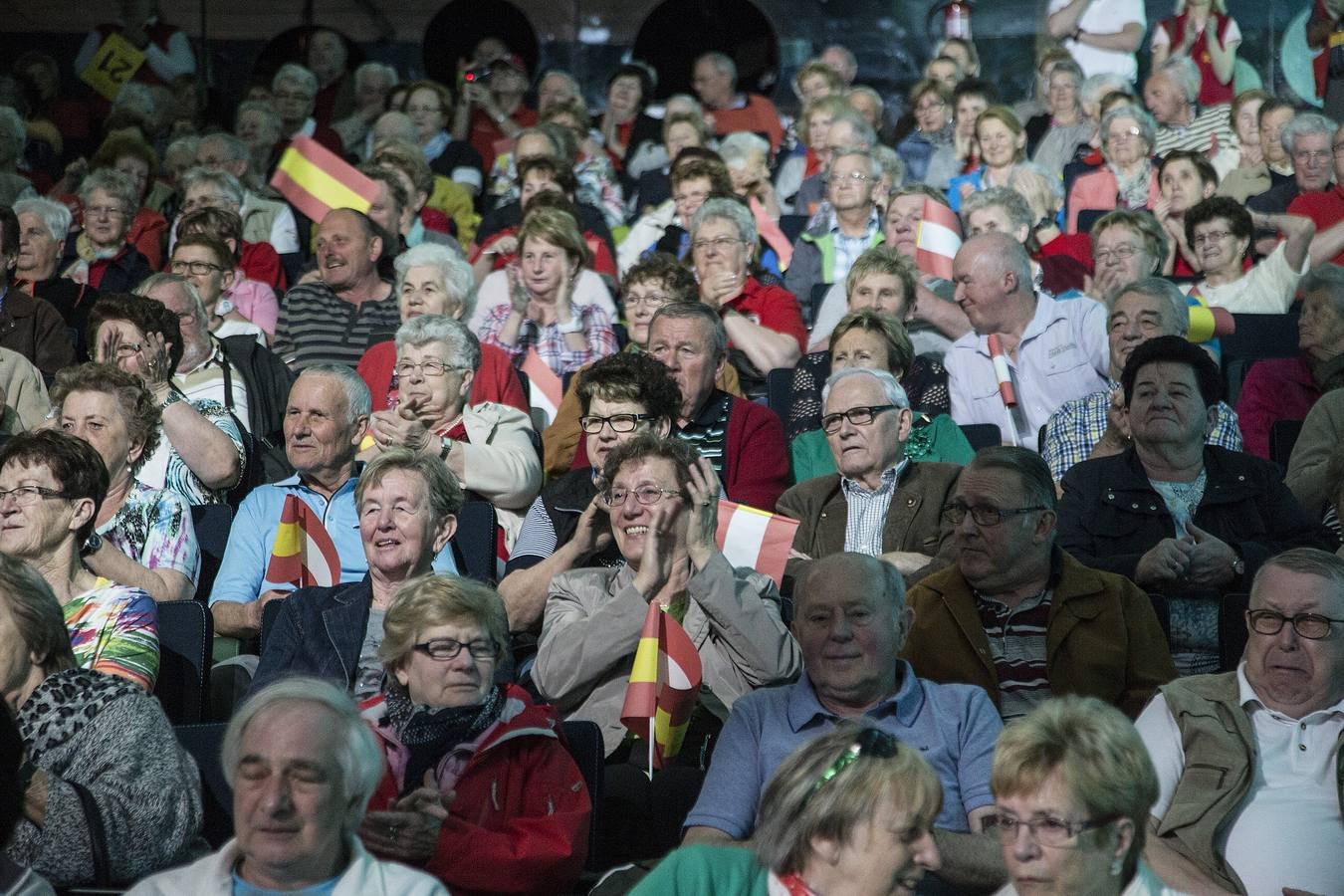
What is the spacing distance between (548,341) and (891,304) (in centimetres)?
129

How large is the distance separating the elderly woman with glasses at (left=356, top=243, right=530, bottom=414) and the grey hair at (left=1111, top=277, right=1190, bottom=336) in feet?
6.56

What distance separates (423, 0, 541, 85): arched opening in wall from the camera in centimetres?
1238

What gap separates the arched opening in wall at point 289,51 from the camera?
1202cm

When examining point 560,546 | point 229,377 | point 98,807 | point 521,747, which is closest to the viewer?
point 98,807

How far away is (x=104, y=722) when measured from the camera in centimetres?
314

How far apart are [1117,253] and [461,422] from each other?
2.94 meters

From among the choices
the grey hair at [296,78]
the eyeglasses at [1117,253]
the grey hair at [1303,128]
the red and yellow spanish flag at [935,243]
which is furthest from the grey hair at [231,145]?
the grey hair at [1303,128]

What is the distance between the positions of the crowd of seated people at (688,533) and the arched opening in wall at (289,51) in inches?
126

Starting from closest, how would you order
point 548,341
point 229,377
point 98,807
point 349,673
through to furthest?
point 98,807 < point 349,673 < point 229,377 < point 548,341

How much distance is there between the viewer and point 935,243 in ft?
23.6

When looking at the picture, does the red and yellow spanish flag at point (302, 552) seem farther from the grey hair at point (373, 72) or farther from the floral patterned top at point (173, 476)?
the grey hair at point (373, 72)

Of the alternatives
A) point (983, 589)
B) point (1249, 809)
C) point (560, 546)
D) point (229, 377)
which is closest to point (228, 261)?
point (229, 377)

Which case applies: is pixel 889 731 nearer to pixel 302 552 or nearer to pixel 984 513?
pixel 984 513

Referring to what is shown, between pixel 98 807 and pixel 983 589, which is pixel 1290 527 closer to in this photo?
pixel 983 589
